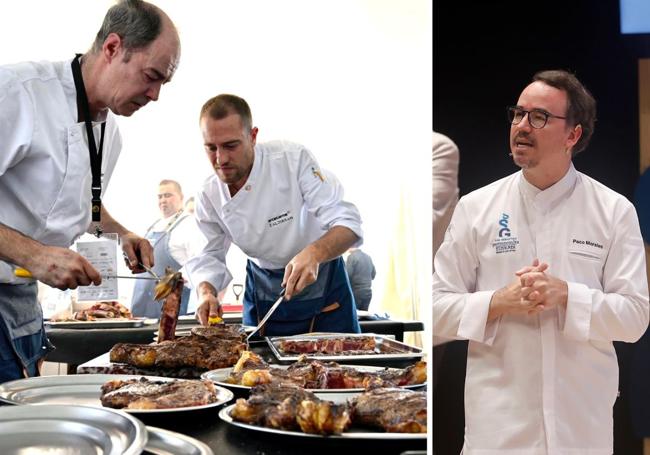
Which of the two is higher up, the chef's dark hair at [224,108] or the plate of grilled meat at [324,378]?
the chef's dark hair at [224,108]

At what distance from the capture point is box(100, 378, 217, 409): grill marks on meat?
41.1 inches

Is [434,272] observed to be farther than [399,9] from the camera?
No

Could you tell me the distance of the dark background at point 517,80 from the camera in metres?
0.84

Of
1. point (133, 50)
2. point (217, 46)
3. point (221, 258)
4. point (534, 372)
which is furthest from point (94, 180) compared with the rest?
point (217, 46)

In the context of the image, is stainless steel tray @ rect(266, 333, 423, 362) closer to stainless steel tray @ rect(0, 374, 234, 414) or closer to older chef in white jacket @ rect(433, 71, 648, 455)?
stainless steel tray @ rect(0, 374, 234, 414)

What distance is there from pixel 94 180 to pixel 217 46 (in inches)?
154

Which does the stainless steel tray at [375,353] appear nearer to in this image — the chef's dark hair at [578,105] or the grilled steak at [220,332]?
the grilled steak at [220,332]

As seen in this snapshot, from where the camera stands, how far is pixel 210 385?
3.76 ft

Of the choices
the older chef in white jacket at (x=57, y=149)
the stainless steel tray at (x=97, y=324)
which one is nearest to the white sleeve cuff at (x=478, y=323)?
the older chef in white jacket at (x=57, y=149)

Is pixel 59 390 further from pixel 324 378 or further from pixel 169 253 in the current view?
pixel 169 253

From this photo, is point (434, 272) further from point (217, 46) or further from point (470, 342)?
point (217, 46)

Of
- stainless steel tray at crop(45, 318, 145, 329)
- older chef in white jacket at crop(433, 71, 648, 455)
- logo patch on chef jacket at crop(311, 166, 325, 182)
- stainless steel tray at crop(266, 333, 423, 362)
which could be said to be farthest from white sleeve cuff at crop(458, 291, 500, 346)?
stainless steel tray at crop(45, 318, 145, 329)

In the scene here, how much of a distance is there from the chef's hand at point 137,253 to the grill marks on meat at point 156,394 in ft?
2.24

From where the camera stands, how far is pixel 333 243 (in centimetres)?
222
